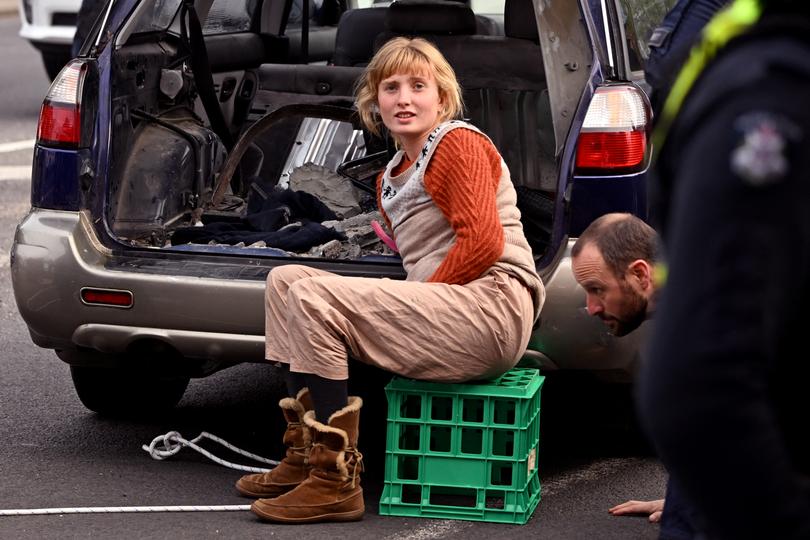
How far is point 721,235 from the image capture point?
1.21 meters

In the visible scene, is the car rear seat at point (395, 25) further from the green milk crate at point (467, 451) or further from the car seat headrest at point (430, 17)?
the green milk crate at point (467, 451)

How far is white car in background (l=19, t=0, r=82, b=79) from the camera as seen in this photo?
13148 millimetres

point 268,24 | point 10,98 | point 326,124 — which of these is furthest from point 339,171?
point 10,98

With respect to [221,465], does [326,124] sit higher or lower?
higher

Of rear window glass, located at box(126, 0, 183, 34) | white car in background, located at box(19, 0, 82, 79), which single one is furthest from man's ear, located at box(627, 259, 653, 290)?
white car in background, located at box(19, 0, 82, 79)

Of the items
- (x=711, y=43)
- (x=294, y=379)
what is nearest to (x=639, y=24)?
(x=294, y=379)

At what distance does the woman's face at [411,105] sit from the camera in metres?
4.10

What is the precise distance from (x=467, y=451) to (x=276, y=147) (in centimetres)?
209

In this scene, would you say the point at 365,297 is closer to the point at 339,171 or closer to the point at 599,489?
the point at 599,489

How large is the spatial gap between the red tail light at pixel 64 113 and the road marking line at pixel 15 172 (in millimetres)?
5677

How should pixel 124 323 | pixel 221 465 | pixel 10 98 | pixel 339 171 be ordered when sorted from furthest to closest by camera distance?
pixel 10 98 < pixel 339 171 < pixel 221 465 < pixel 124 323

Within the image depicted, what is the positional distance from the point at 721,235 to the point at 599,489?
3.16 meters

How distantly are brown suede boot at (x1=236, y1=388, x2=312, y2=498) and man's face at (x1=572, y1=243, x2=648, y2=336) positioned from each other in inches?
48.0

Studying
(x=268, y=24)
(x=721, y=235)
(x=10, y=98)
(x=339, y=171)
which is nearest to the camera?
(x=721, y=235)
